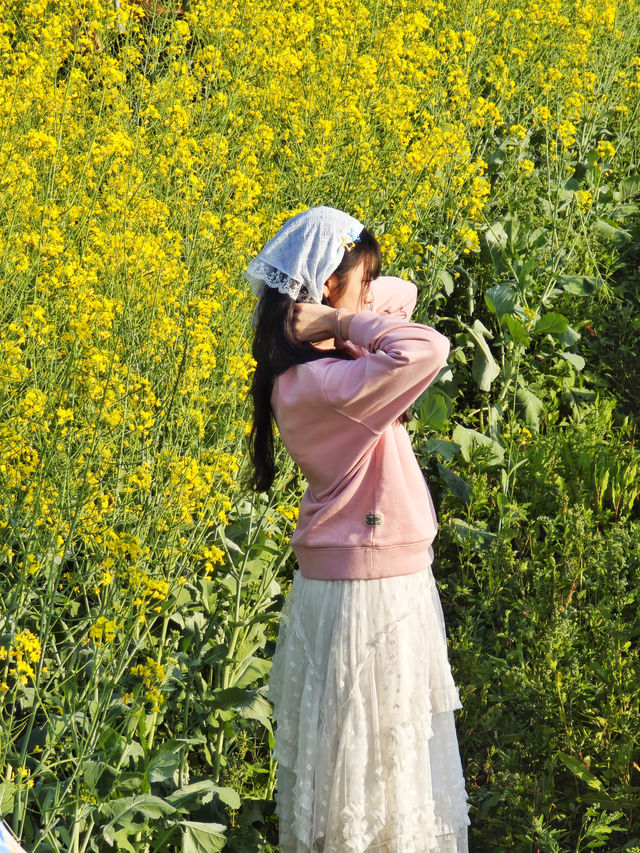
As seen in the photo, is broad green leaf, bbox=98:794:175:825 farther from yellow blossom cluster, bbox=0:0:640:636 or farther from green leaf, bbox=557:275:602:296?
green leaf, bbox=557:275:602:296

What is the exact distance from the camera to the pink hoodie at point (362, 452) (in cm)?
178

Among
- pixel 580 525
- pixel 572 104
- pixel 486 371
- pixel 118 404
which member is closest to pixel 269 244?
pixel 118 404

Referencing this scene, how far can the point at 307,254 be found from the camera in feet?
6.18

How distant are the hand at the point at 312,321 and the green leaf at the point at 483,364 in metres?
2.18

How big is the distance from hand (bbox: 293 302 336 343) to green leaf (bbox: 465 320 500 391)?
2.18 m

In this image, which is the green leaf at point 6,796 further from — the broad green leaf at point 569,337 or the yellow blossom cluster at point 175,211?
the broad green leaf at point 569,337

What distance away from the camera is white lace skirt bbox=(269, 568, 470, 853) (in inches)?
75.2

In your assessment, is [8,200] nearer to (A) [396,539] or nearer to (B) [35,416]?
(B) [35,416]

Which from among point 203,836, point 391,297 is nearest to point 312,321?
point 391,297

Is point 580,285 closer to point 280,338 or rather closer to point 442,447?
point 442,447

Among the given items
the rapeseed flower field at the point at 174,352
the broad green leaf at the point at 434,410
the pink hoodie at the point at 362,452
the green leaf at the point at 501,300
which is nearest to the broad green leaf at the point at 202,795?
the rapeseed flower field at the point at 174,352

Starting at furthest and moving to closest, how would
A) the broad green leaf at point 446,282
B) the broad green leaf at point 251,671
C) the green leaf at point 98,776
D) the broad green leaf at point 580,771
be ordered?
the broad green leaf at point 446,282 < the broad green leaf at point 251,671 < the broad green leaf at point 580,771 < the green leaf at point 98,776

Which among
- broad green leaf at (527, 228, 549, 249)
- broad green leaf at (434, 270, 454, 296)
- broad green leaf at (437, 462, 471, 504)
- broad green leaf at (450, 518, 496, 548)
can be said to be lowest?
broad green leaf at (450, 518, 496, 548)

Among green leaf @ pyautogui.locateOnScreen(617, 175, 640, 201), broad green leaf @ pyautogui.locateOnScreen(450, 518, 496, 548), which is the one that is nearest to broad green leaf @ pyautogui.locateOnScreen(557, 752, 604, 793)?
broad green leaf @ pyautogui.locateOnScreen(450, 518, 496, 548)
